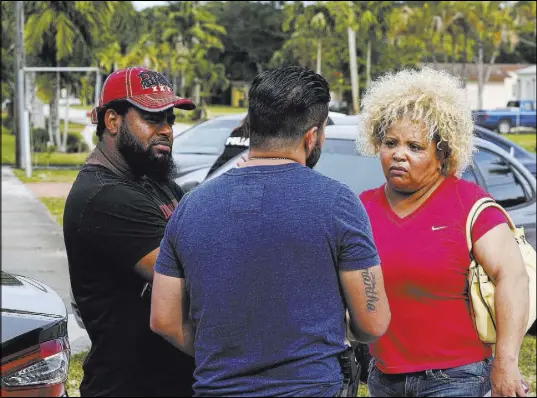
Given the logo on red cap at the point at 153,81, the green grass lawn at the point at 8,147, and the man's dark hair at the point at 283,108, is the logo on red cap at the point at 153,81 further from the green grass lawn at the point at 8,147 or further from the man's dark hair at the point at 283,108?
the green grass lawn at the point at 8,147

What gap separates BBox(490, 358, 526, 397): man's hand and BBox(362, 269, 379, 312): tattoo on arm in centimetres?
65

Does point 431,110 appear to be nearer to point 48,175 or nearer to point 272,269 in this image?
point 272,269

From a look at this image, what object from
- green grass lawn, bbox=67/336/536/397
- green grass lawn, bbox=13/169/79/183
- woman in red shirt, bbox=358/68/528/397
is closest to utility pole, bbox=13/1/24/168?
green grass lawn, bbox=13/169/79/183

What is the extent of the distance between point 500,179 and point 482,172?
226 millimetres

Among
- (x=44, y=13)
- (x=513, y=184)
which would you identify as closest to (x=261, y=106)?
(x=513, y=184)

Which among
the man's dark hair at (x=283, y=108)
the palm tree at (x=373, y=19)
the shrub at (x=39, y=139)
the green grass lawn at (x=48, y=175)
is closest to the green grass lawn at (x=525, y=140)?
the palm tree at (x=373, y=19)

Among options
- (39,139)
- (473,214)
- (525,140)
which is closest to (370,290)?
(473,214)

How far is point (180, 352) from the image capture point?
2.83 m

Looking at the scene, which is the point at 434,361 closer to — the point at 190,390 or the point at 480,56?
the point at 190,390

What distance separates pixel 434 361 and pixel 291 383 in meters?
0.78

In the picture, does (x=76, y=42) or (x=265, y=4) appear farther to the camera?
(x=265, y=4)

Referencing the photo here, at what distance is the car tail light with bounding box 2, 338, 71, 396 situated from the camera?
9.56 ft

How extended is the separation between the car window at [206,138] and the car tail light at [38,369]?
8.75 m

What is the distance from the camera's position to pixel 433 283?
113 inches
